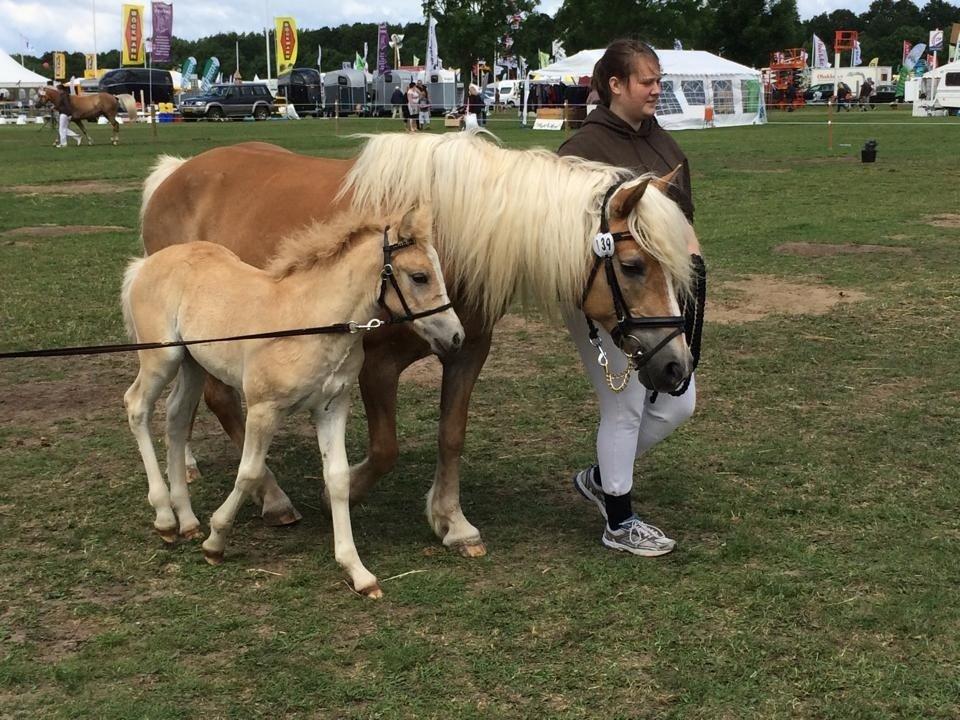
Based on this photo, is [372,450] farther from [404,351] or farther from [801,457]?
[801,457]

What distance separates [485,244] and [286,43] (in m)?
64.0

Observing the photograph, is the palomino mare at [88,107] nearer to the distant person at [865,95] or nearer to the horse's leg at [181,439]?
the horse's leg at [181,439]

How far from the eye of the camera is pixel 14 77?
5178cm

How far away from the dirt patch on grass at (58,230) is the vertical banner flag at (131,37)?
49.2m

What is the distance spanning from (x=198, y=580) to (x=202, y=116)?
168 feet

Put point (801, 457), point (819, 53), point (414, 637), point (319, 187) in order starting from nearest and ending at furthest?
point (414, 637)
point (319, 187)
point (801, 457)
point (819, 53)

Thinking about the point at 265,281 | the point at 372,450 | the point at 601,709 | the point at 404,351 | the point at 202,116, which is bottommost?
the point at 601,709

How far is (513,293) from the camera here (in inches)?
163

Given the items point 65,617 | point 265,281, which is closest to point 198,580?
point 65,617

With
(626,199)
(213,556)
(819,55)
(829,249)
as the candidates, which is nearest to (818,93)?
(819,55)

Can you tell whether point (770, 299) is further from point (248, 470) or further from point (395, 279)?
point (248, 470)

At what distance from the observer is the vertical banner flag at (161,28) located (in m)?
57.3

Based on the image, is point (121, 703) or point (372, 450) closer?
point (121, 703)

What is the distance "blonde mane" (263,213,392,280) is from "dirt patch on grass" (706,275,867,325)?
5315 mm
